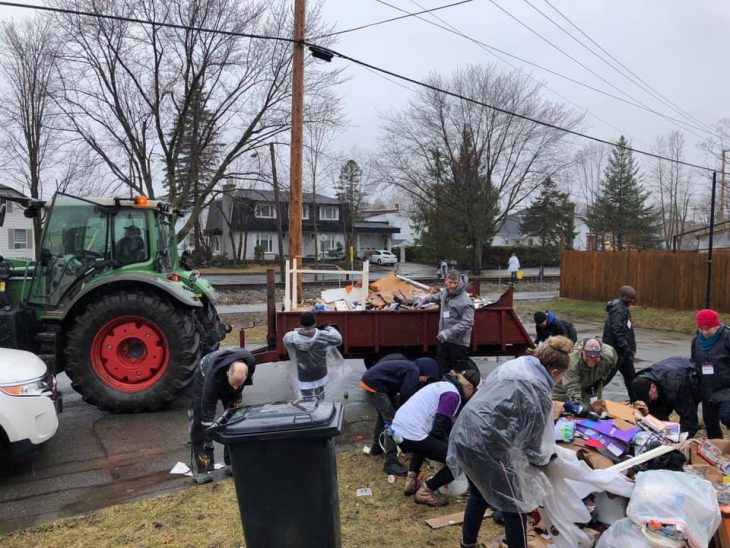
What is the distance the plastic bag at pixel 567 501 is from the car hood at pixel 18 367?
3.99 metres

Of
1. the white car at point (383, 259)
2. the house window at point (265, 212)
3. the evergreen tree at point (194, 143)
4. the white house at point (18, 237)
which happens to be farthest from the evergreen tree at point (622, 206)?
the white house at point (18, 237)

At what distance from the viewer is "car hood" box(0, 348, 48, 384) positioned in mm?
4423

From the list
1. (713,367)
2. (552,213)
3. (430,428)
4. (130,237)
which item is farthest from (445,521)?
(552,213)

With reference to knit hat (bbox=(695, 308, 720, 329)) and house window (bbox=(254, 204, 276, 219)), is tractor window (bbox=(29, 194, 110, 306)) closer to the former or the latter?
knit hat (bbox=(695, 308, 720, 329))

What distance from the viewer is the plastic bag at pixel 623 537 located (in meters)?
2.87

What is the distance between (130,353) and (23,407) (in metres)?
2.05

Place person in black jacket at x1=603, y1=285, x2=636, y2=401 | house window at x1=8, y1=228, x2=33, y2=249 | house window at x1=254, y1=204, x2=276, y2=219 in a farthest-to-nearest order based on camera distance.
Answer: house window at x1=254, y1=204, x2=276, y2=219 < house window at x1=8, y1=228, x2=33, y2=249 < person in black jacket at x1=603, y1=285, x2=636, y2=401

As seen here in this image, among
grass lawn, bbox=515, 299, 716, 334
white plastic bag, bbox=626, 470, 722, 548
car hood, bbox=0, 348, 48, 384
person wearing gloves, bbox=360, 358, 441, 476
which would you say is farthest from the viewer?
grass lawn, bbox=515, 299, 716, 334

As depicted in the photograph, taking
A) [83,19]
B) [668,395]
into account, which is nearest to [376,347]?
[668,395]

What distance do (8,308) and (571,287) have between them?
58.0ft

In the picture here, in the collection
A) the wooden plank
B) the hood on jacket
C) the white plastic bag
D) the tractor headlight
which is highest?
the hood on jacket

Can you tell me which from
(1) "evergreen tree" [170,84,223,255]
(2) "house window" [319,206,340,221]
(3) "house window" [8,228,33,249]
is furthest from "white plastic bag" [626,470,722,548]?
(2) "house window" [319,206,340,221]

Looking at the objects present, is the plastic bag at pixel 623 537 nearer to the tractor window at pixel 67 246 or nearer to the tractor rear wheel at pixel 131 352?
the tractor rear wheel at pixel 131 352

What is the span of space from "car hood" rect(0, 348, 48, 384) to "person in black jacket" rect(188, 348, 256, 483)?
137 cm
